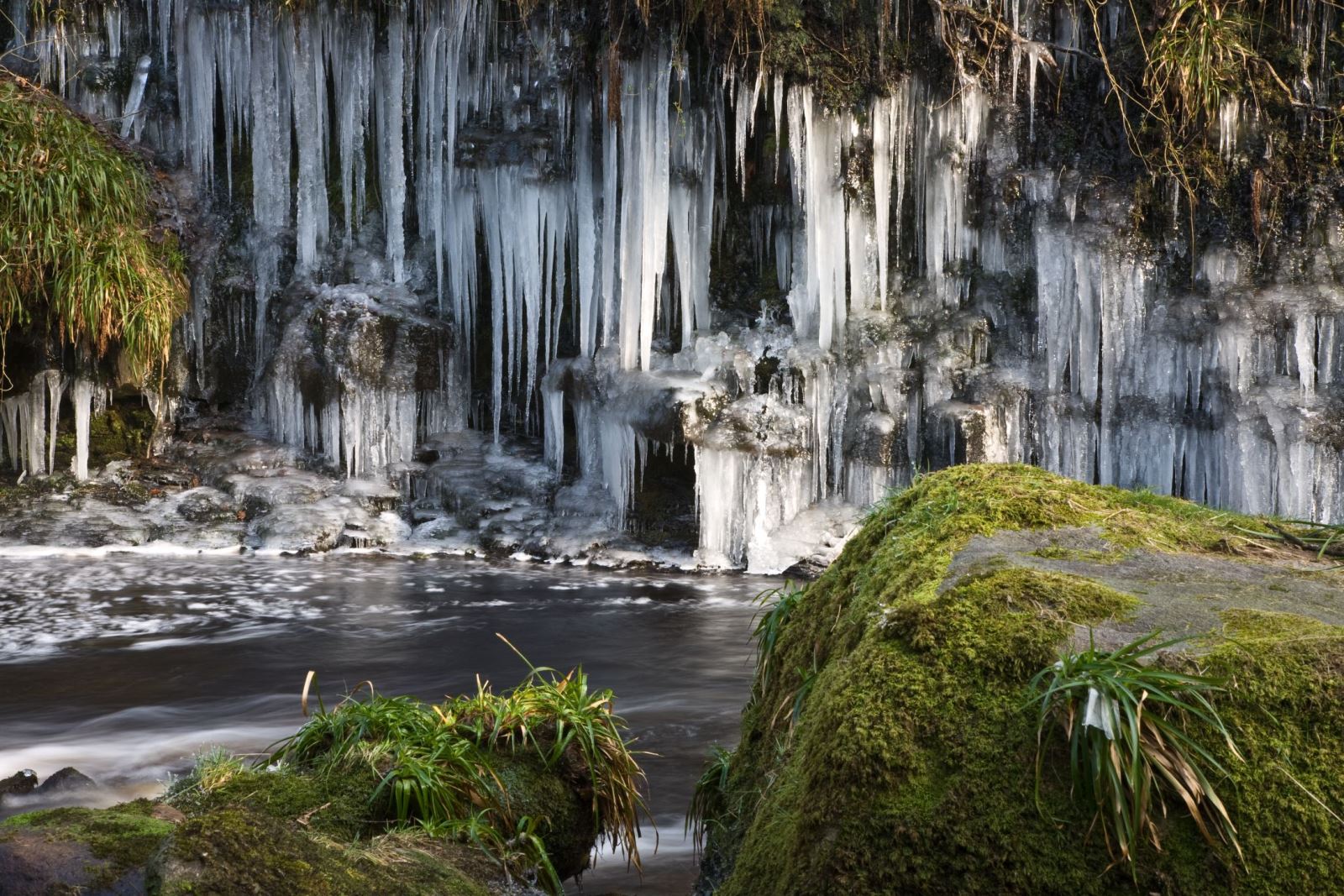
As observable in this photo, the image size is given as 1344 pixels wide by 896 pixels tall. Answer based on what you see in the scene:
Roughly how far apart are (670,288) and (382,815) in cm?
1029

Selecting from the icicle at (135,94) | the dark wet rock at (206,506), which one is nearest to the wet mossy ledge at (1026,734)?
the dark wet rock at (206,506)

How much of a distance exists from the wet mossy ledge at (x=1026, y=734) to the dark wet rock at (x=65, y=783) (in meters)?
2.98

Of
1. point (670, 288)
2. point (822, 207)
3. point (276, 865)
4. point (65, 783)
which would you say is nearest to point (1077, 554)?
point (276, 865)

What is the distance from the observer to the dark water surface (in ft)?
18.5

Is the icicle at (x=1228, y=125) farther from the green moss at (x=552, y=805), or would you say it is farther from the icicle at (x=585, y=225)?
the green moss at (x=552, y=805)

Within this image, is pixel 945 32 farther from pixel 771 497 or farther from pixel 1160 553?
pixel 1160 553

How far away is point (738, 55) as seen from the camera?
38.4 ft

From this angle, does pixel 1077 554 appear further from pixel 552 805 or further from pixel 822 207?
pixel 822 207

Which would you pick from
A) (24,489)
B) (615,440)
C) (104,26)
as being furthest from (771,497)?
(104,26)

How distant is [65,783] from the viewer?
4145 millimetres

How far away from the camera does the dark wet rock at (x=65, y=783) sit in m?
4.07

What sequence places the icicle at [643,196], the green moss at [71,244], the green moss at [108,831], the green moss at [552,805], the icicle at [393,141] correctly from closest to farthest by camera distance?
the green moss at [108,831]
the green moss at [552,805]
the green moss at [71,244]
the icicle at [643,196]
the icicle at [393,141]

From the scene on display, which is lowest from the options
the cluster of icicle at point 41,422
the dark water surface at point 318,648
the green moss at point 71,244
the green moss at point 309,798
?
the dark water surface at point 318,648

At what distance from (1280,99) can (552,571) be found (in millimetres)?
8934
